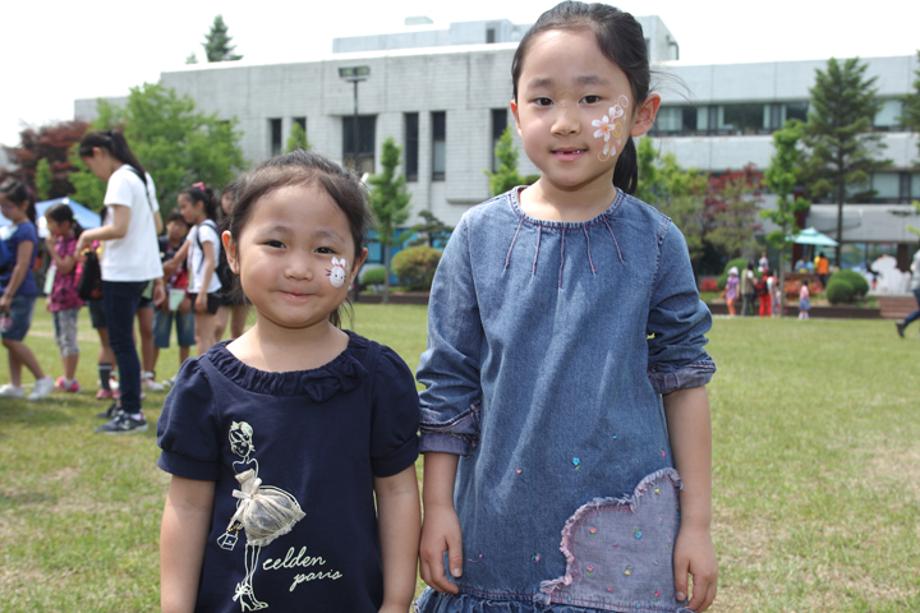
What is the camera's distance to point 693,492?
1.87 meters

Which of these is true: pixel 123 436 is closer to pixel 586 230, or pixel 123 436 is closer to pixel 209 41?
pixel 586 230

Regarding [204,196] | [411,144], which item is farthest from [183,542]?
[411,144]

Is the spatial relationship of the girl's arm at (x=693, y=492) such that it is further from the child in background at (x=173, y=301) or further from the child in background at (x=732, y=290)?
the child in background at (x=732, y=290)

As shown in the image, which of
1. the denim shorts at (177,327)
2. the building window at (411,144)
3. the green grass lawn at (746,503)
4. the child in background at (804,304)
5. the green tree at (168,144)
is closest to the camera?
the green grass lawn at (746,503)

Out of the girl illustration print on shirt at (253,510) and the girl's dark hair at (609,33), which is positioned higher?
the girl's dark hair at (609,33)

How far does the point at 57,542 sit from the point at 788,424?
5.09 metres

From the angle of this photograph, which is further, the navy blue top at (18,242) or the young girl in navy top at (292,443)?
the navy blue top at (18,242)

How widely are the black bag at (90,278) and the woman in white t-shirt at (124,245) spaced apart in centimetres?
91

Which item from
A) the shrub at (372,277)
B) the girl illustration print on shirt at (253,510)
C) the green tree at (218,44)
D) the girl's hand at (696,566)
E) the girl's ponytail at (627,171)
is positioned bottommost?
the shrub at (372,277)

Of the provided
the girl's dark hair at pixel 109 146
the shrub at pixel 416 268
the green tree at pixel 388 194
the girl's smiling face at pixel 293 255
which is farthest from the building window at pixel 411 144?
the girl's smiling face at pixel 293 255

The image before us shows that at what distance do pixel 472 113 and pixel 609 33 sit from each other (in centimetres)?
3948

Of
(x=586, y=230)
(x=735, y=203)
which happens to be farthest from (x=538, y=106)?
(x=735, y=203)

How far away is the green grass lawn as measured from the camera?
3367 millimetres

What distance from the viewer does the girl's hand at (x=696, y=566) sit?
5.99 feet
